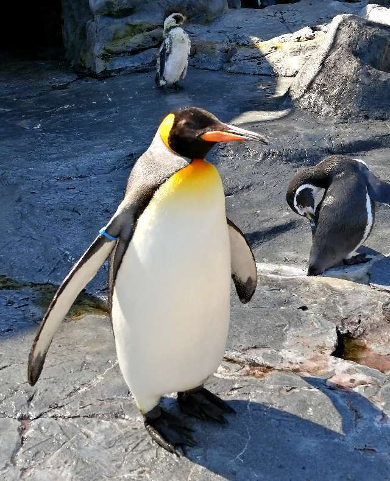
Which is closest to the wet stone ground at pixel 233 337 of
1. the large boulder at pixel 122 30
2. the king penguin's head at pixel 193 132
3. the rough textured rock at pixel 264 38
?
the king penguin's head at pixel 193 132

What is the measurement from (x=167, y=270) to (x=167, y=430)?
0.62 metres

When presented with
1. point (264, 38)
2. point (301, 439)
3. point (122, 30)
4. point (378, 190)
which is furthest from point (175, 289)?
point (122, 30)

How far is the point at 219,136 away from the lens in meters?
2.20

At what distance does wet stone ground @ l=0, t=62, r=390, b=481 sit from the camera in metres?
2.46

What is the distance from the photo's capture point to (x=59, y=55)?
10.8m

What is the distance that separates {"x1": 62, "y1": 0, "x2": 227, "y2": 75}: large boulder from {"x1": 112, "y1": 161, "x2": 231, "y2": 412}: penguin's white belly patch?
7.06 meters

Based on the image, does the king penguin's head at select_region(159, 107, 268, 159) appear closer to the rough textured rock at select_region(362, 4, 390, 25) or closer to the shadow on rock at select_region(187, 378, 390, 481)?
the shadow on rock at select_region(187, 378, 390, 481)

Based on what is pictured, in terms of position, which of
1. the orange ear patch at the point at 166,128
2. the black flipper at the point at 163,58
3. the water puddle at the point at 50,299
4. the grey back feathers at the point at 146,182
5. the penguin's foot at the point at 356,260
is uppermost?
the orange ear patch at the point at 166,128

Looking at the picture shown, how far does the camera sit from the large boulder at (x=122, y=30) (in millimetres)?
9258

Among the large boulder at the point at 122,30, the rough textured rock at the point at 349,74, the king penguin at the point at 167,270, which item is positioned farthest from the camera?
the large boulder at the point at 122,30

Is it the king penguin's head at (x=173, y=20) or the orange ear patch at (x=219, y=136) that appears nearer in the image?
the orange ear patch at (x=219, y=136)

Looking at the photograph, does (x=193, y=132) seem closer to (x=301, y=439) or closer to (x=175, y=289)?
(x=175, y=289)

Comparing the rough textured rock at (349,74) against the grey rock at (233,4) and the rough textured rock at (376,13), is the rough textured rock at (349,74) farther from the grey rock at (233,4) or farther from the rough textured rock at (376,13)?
the grey rock at (233,4)

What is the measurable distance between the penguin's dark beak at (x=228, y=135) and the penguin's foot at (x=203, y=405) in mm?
994
